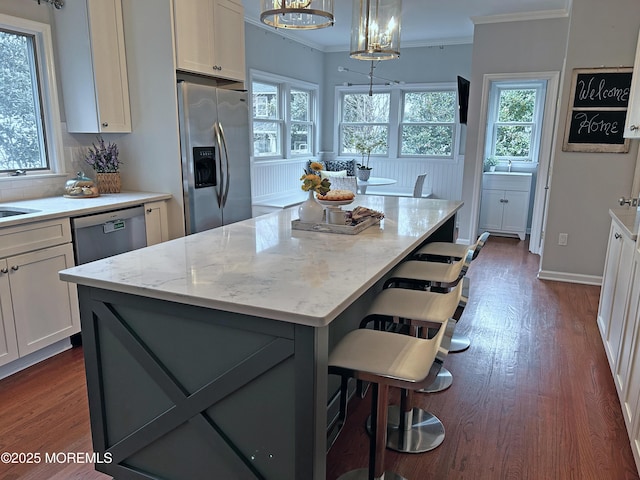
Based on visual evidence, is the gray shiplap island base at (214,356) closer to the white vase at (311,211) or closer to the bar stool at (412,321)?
the bar stool at (412,321)

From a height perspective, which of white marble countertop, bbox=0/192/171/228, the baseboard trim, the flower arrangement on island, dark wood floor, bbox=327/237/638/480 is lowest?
dark wood floor, bbox=327/237/638/480

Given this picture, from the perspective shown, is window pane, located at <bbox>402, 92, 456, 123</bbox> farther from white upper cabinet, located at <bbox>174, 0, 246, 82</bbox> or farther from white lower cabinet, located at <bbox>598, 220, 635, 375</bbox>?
white lower cabinet, located at <bbox>598, 220, 635, 375</bbox>

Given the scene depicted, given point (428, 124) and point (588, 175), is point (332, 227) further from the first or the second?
point (428, 124)

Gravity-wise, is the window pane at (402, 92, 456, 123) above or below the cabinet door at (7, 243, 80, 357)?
above

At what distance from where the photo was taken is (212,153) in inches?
148

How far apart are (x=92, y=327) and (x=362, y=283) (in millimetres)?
990

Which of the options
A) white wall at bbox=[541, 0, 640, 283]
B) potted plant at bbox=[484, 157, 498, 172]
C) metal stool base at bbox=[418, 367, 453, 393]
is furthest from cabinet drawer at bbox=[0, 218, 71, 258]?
potted plant at bbox=[484, 157, 498, 172]

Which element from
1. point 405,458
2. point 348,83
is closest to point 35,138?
point 405,458

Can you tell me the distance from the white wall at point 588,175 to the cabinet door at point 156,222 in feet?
11.6

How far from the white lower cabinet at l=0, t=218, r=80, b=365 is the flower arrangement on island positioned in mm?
890

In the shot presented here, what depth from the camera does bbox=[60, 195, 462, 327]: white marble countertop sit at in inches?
54.2

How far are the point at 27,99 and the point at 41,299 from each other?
1.50 meters

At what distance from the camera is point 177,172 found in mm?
3561

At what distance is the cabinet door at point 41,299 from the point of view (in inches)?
102
